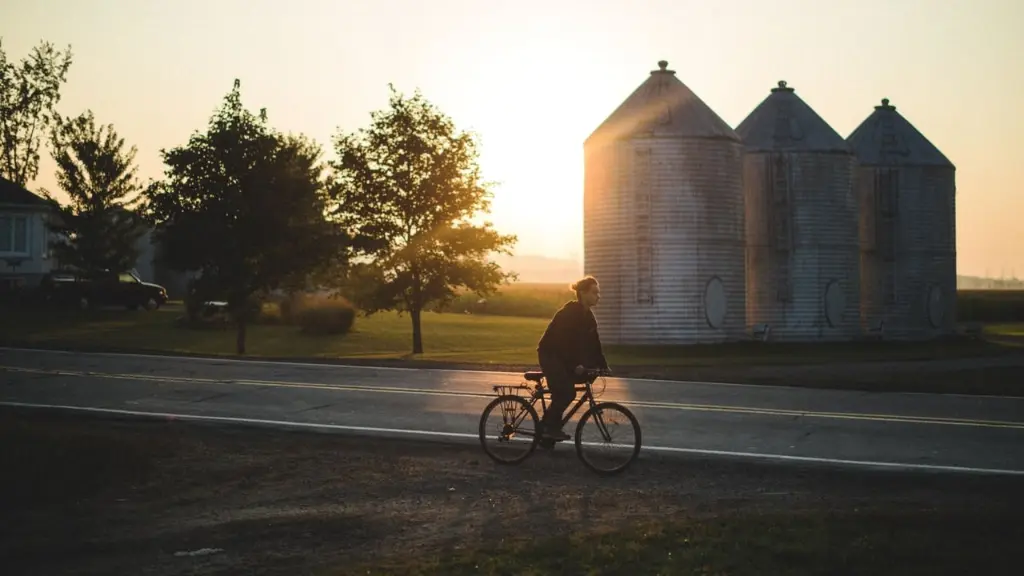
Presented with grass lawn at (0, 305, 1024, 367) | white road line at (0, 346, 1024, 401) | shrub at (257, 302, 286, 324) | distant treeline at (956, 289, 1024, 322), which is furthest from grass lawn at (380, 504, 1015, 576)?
distant treeline at (956, 289, 1024, 322)

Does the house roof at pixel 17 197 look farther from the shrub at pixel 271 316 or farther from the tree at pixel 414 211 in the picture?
the tree at pixel 414 211

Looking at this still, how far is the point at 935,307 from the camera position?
52.7 metres

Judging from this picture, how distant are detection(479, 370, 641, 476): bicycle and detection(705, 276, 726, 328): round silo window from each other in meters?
29.3

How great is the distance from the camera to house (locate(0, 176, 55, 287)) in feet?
203

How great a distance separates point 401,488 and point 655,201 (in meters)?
31.2

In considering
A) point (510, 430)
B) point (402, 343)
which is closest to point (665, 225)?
point (402, 343)

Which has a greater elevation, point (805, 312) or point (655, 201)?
point (655, 201)

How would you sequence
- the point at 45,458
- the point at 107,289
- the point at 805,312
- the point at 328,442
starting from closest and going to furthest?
the point at 45,458
the point at 328,442
the point at 805,312
the point at 107,289

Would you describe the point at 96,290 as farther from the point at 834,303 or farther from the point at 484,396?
the point at 484,396

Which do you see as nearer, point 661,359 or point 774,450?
point 774,450

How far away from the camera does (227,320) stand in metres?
52.1

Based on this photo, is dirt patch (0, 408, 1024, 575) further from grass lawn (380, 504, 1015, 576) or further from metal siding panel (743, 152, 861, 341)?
metal siding panel (743, 152, 861, 341)

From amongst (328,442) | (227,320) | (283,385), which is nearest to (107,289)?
(227,320)

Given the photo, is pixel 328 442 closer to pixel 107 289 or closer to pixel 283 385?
pixel 283 385
